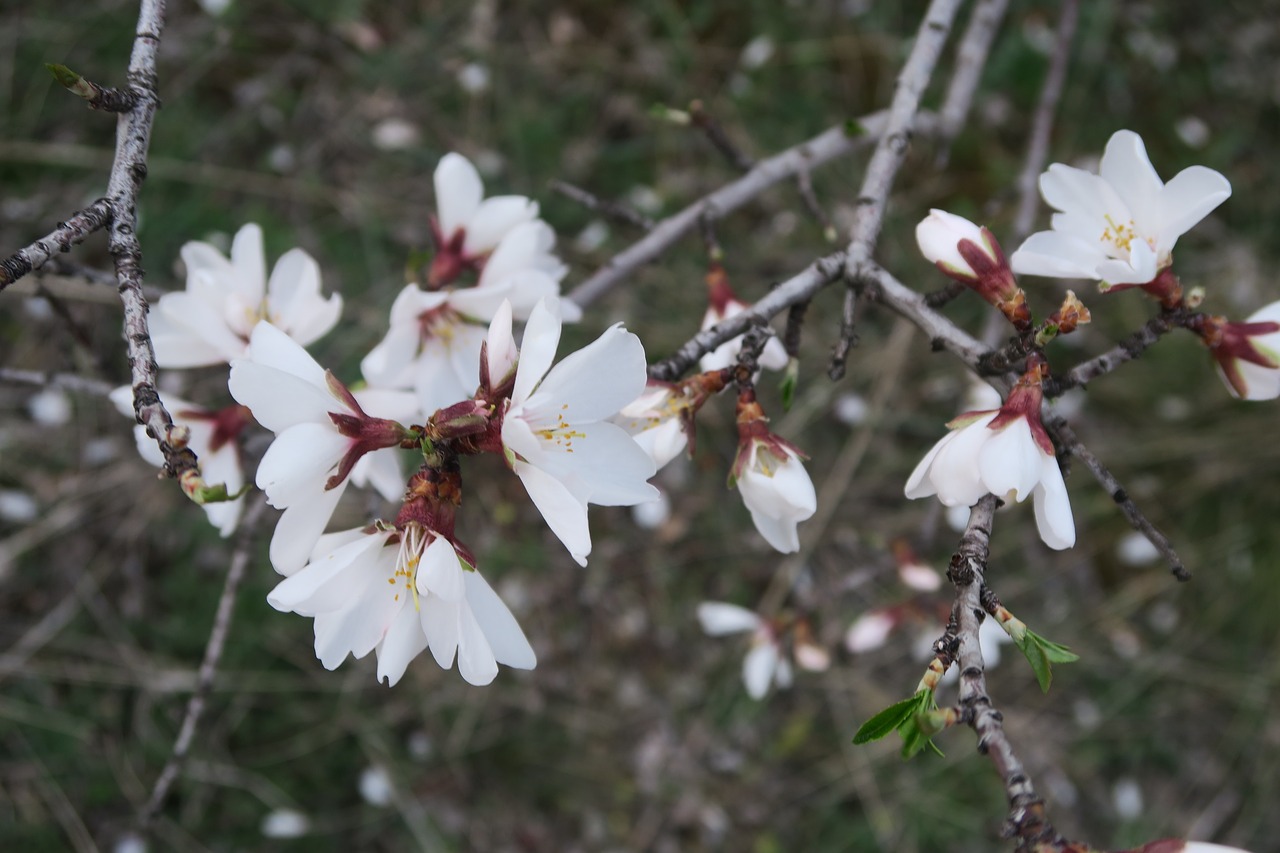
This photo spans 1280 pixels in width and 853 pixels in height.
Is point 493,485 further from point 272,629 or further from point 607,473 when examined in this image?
point 607,473

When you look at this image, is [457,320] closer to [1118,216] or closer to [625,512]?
[1118,216]

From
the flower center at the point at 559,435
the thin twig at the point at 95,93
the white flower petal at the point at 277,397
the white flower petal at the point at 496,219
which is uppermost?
the thin twig at the point at 95,93

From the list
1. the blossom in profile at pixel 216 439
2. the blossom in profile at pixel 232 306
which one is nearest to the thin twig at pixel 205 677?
the blossom in profile at pixel 216 439

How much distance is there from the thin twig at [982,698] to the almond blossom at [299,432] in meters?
0.59

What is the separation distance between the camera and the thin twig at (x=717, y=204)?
139cm

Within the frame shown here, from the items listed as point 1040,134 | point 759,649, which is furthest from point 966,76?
point 759,649

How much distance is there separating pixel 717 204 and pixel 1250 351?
0.78 metres

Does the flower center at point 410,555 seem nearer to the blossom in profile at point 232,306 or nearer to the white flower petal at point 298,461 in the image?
the white flower petal at point 298,461

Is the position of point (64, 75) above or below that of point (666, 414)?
above

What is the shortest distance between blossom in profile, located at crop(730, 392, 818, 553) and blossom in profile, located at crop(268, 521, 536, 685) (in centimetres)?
31

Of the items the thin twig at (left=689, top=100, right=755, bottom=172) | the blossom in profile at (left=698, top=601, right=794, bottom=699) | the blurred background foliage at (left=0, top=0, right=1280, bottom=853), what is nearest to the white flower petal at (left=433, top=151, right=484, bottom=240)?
the thin twig at (left=689, top=100, right=755, bottom=172)

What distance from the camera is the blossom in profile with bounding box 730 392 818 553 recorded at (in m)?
1.01

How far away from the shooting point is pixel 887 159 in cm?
130

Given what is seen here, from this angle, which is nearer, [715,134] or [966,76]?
[715,134]
